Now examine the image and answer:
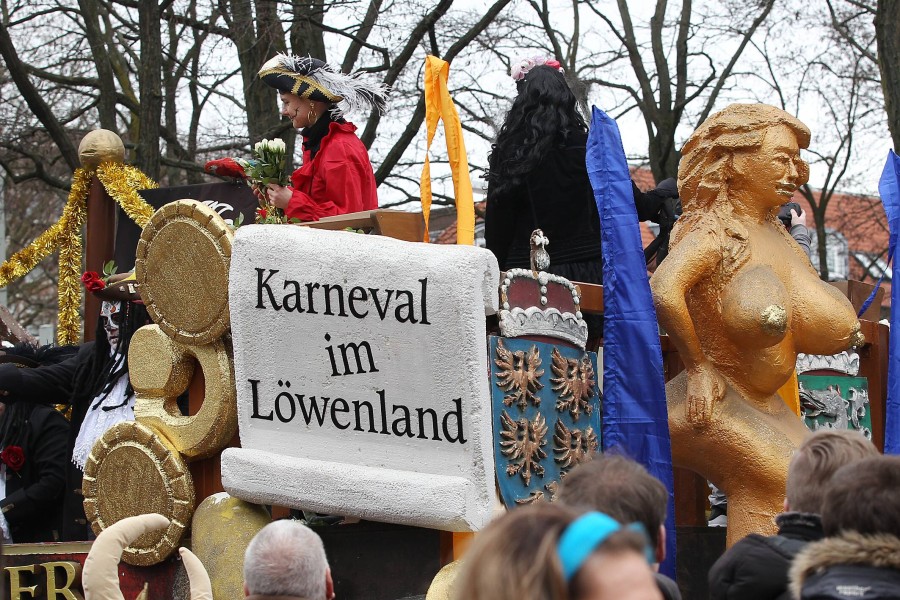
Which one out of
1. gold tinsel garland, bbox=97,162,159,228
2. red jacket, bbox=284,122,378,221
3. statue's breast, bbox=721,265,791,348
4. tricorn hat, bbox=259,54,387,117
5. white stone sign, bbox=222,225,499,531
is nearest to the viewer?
white stone sign, bbox=222,225,499,531

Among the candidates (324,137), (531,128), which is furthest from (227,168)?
(531,128)

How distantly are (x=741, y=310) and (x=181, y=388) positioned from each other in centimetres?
225

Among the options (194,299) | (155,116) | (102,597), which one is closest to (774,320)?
(194,299)

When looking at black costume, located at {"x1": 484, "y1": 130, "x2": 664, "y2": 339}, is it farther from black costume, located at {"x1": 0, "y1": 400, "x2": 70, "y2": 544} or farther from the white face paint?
black costume, located at {"x1": 0, "y1": 400, "x2": 70, "y2": 544}

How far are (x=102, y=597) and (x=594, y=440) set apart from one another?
6.73ft

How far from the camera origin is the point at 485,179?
585 cm

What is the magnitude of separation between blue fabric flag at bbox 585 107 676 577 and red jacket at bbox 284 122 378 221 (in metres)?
1.27

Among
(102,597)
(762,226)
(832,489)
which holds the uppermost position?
(762,226)

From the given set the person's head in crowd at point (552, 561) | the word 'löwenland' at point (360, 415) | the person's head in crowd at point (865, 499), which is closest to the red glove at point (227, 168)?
the word 'löwenland' at point (360, 415)

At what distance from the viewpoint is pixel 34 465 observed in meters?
6.70

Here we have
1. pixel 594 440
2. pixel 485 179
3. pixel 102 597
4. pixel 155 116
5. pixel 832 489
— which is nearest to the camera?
pixel 832 489

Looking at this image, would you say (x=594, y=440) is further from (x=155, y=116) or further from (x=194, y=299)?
(x=155, y=116)

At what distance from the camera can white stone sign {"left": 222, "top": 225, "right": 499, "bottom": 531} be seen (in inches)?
178

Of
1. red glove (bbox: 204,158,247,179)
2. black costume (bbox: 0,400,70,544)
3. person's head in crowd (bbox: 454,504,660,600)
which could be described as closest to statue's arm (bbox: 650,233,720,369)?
red glove (bbox: 204,158,247,179)
